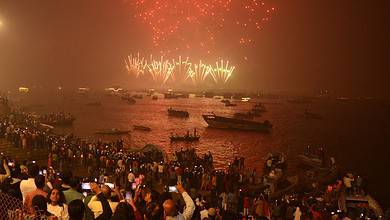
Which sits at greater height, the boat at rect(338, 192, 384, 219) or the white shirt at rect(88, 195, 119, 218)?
the white shirt at rect(88, 195, 119, 218)

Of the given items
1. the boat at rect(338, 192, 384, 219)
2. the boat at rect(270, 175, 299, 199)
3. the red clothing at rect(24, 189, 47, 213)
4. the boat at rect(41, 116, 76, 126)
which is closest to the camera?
the red clothing at rect(24, 189, 47, 213)

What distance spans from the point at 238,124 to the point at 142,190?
63051 mm

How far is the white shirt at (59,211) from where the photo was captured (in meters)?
5.89

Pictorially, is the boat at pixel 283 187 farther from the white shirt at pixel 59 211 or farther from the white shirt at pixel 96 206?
the white shirt at pixel 59 211

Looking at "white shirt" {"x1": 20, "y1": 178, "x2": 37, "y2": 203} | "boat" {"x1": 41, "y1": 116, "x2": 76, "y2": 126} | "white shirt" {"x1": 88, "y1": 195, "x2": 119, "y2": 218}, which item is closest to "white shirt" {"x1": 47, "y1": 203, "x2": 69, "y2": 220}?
"white shirt" {"x1": 88, "y1": 195, "x2": 119, "y2": 218}

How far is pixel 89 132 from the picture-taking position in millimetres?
60469

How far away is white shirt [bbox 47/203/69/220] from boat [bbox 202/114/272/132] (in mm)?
65088

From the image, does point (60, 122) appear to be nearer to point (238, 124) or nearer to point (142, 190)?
point (238, 124)

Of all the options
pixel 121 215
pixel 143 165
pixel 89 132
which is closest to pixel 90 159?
pixel 143 165

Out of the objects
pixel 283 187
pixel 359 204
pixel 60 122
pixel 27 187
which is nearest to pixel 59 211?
pixel 27 187

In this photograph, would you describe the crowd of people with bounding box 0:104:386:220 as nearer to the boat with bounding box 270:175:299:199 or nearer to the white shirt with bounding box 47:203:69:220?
the white shirt with bounding box 47:203:69:220

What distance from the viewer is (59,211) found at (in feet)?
19.8

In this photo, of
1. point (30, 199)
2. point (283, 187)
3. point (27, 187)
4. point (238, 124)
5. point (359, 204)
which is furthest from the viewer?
point (238, 124)

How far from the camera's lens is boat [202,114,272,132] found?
229 ft
